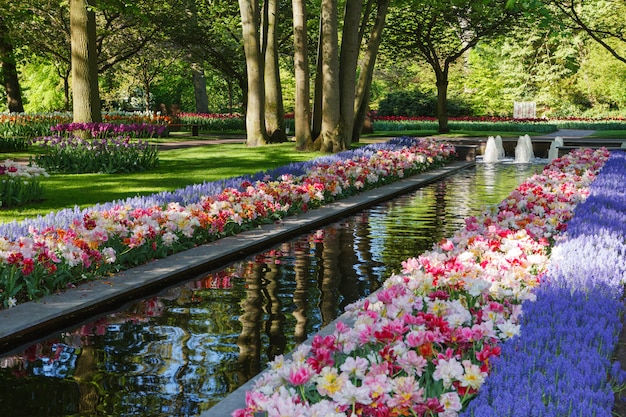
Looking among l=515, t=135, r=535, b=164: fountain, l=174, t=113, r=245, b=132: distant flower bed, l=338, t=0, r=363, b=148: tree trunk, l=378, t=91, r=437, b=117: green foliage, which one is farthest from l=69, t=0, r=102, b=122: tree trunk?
l=378, t=91, r=437, b=117: green foliage

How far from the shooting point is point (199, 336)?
252 inches

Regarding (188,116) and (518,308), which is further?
(188,116)

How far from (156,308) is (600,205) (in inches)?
220

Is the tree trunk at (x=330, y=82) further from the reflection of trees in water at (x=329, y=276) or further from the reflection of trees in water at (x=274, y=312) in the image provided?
the reflection of trees in water at (x=274, y=312)

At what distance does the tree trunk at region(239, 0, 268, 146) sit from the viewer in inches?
950

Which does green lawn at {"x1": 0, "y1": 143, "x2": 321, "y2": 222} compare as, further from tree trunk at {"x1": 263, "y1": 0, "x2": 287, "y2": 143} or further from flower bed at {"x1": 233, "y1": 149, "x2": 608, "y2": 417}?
flower bed at {"x1": 233, "y1": 149, "x2": 608, "y2": 417}

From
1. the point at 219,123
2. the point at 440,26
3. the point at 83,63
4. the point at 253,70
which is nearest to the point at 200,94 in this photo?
the point at 219,123

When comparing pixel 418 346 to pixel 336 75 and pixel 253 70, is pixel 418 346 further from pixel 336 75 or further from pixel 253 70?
pixel 253 70

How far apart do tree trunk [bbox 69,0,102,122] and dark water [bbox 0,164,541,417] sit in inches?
566

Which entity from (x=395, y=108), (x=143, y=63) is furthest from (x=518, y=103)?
(x=143, y=63)

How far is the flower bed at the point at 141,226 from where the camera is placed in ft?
23.7

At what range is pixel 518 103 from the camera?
61031 mm

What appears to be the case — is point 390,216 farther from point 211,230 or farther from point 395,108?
point 395,108

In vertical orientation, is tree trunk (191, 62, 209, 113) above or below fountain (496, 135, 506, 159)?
above
